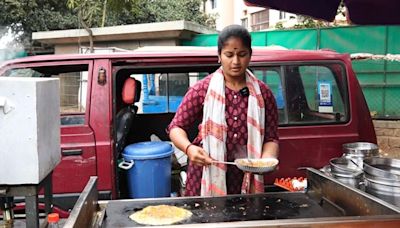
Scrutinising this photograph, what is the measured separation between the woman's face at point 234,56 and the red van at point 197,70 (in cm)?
113

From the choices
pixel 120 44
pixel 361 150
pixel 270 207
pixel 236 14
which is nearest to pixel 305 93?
pixel 361 150

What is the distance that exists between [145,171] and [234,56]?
167cm

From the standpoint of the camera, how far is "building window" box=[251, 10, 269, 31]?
81.7 feet

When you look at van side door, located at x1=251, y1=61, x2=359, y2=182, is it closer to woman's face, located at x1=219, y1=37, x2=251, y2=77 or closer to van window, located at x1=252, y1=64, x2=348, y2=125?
van window, located at x1=252, y1=64, x2=348, y2=125

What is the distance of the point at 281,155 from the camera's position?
3.43 metres

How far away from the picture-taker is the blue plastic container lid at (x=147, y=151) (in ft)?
11.5

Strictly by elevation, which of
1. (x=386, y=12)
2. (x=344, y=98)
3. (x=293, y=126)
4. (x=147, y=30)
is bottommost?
(x=293, y=126)

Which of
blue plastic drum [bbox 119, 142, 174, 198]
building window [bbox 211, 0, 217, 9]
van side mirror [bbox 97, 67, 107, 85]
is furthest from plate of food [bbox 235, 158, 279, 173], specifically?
building window [bbox 211, 0, 217, 9]

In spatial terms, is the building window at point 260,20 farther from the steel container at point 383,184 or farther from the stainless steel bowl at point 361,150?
the steel container at point 383,184

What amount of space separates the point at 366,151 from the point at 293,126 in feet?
2.29

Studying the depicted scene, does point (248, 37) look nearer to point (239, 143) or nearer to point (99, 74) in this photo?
point (239, 143)

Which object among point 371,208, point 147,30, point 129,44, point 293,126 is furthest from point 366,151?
point 129,44

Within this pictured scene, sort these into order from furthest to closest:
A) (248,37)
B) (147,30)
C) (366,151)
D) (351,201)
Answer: (147,30)
(366,151)
(248,37)
(351,201)

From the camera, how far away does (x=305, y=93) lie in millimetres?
3617
